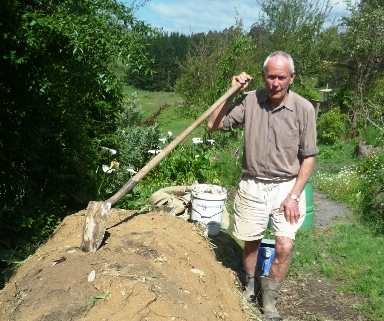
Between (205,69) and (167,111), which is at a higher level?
(205,69)

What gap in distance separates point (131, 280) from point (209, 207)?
2.78 meters

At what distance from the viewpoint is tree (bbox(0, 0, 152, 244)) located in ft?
13.1

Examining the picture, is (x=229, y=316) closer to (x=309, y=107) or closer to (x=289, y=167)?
(x=289, y=167)

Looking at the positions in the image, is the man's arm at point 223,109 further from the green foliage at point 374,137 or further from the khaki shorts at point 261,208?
the green foliage at point 374,137

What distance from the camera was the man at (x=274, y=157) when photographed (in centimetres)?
388

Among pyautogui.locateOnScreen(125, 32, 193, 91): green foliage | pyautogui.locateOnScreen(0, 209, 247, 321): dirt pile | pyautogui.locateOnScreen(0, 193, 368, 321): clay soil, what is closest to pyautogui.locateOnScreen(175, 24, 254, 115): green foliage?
pyautogui.locateOnScreen(0, 193, 368, 321): clay soil

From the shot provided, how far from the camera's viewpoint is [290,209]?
153 inches

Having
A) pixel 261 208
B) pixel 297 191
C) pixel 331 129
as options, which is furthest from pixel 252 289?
pixel 331 129

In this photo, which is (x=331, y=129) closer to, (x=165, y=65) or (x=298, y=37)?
(x=298, y=37)

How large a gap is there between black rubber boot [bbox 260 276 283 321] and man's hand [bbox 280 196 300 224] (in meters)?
0.59

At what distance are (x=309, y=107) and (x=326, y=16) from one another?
15.9m

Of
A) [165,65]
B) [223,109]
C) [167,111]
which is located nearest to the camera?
[223,109]

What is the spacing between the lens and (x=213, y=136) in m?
12.1

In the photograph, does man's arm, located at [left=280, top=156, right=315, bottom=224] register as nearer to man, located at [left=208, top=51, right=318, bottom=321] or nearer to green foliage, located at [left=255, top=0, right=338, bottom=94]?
man, located at [left=208, top=51, right=318, bottom=321]
